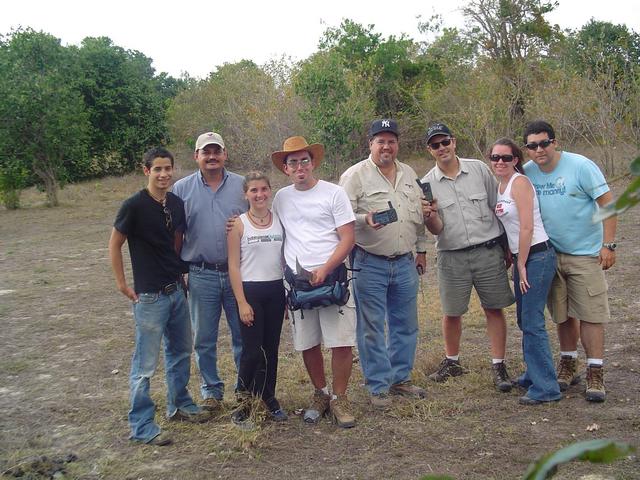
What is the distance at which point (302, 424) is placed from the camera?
14.2ft

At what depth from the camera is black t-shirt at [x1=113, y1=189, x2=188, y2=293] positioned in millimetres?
3975

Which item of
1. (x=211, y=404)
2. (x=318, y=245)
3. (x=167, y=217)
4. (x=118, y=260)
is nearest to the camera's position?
(x=118, y=260)

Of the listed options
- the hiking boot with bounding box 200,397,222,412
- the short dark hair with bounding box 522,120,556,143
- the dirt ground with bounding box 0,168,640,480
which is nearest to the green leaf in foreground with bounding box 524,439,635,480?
the dirt ground with bounding box 0,168,640,480

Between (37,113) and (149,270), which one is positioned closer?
(149,270)

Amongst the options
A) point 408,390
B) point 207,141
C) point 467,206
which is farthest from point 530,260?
point 207,141

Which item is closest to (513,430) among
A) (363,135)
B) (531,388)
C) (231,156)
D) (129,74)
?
(531,388)

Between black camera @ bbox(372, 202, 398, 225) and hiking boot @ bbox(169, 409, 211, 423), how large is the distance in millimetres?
1677

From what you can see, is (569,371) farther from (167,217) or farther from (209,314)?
(167,217)

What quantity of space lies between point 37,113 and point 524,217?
63.8 feet

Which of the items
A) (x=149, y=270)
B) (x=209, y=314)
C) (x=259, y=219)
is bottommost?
(x=209, y=314)

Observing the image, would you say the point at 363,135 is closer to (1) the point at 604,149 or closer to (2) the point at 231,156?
(2) the point at 231,156

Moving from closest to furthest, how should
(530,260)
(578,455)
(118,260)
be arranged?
(578,455) < (118,260) < (530,260)

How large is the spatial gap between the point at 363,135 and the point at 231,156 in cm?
544

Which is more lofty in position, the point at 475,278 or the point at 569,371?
the point at 475,278
